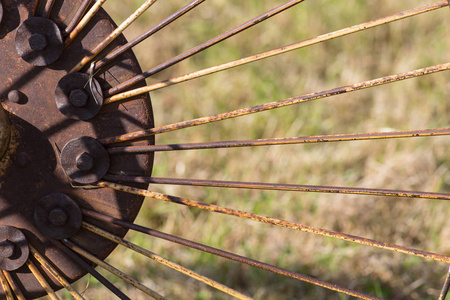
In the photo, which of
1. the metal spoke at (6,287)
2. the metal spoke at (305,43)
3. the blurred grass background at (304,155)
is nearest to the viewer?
the metal spoke at (305,43)

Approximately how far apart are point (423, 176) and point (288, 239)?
52cm

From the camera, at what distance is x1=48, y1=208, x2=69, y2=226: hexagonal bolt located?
0.96m

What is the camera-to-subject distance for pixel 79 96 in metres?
0.92

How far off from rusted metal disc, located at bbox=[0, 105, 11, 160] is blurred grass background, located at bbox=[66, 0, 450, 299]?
0.86 meters

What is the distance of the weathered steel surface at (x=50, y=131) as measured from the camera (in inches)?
36.8

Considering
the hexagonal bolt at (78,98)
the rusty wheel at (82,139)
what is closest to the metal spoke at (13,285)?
the rusty wheel at (82,139)

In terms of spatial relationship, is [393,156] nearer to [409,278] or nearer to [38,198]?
[409,278]

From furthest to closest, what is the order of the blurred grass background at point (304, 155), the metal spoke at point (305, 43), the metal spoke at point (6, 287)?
the blurred grass background at point (304, 155)
the metal spoke at point (6, 287)
the metal spoke at point (305, 43)

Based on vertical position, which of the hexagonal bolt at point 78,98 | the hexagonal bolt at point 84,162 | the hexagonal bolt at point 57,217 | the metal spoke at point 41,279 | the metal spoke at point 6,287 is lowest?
the metal spoke at point 6,287

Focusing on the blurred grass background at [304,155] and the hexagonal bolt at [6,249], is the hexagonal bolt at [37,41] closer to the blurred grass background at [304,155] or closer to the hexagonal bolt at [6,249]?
the hexagonal bolt at [6,249]

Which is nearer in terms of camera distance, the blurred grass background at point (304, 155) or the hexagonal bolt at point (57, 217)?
the hexagonal bolt at point (57, 217)

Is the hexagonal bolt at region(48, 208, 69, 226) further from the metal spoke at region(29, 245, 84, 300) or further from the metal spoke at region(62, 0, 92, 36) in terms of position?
the metal spoke at region(62, 0, 92, 36)

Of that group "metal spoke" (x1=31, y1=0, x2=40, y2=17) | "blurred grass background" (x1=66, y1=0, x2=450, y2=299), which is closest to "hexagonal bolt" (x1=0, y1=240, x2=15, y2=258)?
"metal spoke" (x1=31, y1=0, x2=40, y2=17)

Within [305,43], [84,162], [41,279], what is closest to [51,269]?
[41,279]
